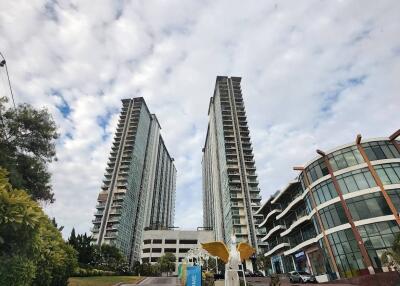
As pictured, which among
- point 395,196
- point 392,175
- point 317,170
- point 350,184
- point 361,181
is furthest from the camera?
point 317,170

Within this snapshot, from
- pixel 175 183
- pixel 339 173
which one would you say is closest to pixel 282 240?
pixel 339 173

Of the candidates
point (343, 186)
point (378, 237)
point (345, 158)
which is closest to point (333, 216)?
point (343, 186)

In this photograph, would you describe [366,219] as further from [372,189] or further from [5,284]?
[5,284]

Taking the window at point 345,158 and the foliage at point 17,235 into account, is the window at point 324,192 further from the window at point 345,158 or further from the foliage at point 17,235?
the foliage at point 17,235

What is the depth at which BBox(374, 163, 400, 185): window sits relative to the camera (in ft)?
112

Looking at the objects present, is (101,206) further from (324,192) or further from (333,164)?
(333,164)

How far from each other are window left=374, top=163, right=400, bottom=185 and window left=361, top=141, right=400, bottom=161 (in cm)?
132

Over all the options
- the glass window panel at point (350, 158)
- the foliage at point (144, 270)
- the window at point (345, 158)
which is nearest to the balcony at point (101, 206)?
the foliage at point (144, 270)

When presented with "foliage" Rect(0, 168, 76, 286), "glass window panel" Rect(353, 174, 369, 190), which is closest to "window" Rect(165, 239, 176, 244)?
"glass window panel" Rect(353, 174, 369, 190)

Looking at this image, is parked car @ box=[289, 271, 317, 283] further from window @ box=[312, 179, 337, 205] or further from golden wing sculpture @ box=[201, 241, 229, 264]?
golden wing sculpture @ box=[201, 241, 229, 264]

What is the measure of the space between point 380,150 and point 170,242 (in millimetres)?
83124

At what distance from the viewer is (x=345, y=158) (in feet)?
122

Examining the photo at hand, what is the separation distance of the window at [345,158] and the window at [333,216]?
5.37 meters

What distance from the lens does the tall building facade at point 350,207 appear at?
104 ft
